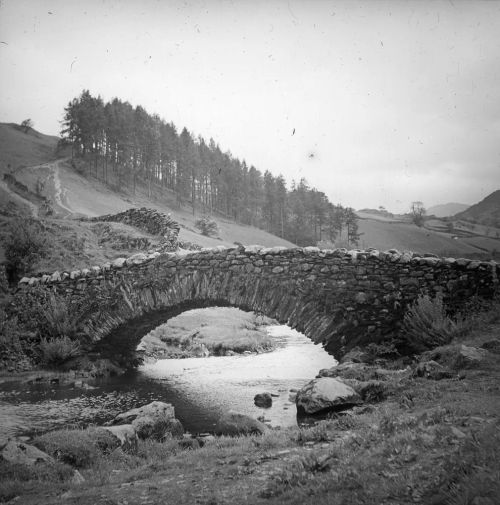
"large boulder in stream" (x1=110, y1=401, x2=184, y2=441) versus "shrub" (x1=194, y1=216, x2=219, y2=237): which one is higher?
"shrub" (x1=194, y1=216, x2=219, y2=237)

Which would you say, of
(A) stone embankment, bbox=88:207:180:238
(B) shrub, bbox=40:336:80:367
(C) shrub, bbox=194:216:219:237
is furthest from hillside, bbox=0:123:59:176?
(B) shrub, bbox=40:336:80:367

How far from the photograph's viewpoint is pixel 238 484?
4.01m

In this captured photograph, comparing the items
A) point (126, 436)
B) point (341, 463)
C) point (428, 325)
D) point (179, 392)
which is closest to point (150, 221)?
point (179, 392)

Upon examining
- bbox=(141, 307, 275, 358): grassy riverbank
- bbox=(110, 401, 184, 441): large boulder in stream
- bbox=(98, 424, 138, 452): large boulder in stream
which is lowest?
bbox=(141, 307, 275, 358): grassy riverbank

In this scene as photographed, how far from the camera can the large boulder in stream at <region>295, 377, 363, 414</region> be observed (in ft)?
23.9

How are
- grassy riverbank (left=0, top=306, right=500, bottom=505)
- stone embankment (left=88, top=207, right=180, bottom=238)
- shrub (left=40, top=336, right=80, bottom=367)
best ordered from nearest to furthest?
1. grassy riverbank (left=0, top=306, right=500, bottom=505)
2. shrub (left=40, top=336, right=80, bottom=367)
3. stone embankment (left=88, top=207, right=180, bottom=238)

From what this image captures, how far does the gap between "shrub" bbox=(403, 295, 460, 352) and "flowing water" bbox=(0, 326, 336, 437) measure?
128 inches

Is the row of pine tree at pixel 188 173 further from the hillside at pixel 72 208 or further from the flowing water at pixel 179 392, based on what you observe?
the flowing water at pixel 179 392

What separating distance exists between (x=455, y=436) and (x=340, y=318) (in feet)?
21.9

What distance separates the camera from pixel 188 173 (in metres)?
80.2

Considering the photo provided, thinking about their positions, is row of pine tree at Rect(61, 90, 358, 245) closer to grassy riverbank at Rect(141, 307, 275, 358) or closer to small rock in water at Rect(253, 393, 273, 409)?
grassy riverbank at Rect(141, 307, 275, 358)

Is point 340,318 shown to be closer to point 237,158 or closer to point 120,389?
point 120,389

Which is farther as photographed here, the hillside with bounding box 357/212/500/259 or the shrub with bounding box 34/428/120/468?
the hillside with bounding box 357/212/500/259

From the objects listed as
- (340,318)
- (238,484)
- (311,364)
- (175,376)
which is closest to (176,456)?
(238,484)
